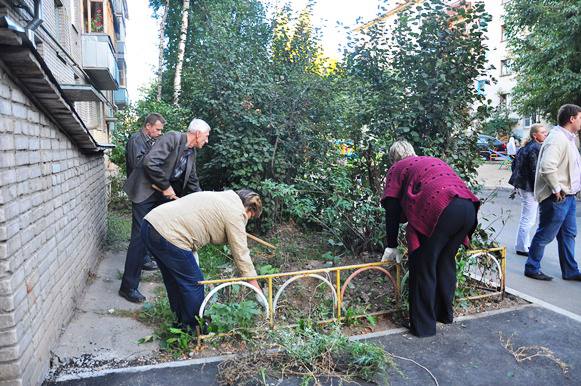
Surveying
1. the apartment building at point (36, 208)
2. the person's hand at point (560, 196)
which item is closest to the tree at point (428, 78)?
the person's hand at point (560, 196)

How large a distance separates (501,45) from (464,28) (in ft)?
108

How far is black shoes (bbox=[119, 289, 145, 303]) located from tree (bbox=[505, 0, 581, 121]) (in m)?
14.4

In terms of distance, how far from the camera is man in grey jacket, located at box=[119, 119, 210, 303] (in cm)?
450

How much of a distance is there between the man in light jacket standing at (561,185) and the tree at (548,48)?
10.6m

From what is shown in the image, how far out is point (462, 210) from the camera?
142 inches

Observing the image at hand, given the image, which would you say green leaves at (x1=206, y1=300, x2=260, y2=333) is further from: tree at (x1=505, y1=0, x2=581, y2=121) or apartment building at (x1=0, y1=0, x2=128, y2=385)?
tree at (x1=505, y1=0, x2=581, y2=121)

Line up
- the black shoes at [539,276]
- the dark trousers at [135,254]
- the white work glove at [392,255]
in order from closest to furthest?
the white work glove at [392,255] < the dark trousers at [135,254] < the black shoes at [539,276]

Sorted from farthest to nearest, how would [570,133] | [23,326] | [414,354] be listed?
[570,133] → [414,354] → [23,326]

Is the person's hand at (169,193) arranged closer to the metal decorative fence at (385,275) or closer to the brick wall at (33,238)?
the brick wall at (33,238)

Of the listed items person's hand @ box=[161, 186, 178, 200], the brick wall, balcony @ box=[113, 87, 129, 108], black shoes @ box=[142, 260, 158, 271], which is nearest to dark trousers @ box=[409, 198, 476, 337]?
person's hand @ box=[161, 186, 178, 200]

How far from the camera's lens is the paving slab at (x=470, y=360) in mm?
3125

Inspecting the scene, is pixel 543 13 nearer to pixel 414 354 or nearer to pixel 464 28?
pixel 464 28

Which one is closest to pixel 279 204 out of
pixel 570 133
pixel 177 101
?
pixel 570 133

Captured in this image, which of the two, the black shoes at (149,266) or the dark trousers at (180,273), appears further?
the black shoes at (149,266)
